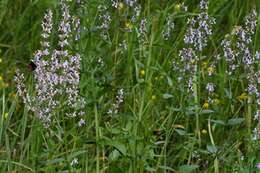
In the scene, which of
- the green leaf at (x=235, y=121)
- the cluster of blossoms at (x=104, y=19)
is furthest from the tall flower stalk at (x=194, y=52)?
the cluster of blossoms at (x=104, y=19)

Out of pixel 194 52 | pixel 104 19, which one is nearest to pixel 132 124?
pixel 194 52

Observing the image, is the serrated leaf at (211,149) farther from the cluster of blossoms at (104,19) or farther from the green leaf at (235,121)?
the cluster of blossoms at (104,19)

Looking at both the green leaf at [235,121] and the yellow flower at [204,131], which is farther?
the yellow flower at [204,131]

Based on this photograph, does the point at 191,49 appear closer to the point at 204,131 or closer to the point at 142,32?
the point at 142,32

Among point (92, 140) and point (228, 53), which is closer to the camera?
point (92, 140)

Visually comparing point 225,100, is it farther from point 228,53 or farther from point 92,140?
point 92,140

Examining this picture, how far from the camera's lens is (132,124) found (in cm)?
230

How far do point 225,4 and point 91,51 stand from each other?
1.57 metres

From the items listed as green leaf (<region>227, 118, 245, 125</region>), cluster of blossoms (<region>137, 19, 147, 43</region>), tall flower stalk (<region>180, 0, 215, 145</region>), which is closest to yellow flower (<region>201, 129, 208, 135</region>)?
tall flower stalk (<region>180, 0, 215, 145</region>)

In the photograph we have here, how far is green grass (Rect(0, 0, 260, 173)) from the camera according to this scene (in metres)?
2.23

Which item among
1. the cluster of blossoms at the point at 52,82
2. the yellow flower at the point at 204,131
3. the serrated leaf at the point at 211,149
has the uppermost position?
the cluster of blossoms at the point at 52,82

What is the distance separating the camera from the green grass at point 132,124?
7.30ft

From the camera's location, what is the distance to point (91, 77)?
2.24 meters

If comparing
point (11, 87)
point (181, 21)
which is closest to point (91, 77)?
point (11, 87)
